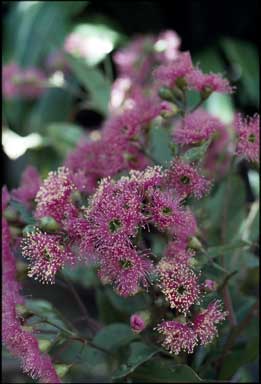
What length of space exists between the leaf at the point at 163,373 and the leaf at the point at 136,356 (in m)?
0.02

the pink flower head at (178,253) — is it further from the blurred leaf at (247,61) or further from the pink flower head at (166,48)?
the blurred leaf at (247,61)

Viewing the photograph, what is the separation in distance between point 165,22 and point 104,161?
1.24 m

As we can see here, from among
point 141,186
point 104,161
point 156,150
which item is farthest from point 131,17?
point 141,186

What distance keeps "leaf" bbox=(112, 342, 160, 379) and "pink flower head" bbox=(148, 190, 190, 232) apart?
12 centimetres

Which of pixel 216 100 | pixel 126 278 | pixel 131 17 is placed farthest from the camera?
pixel 131 17

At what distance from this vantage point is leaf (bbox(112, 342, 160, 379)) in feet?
1.83

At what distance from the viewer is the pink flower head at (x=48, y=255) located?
0.49m

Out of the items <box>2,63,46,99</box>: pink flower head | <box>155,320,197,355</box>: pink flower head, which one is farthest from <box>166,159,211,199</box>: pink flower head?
<box>2,63,46,99</box>: pink flower head

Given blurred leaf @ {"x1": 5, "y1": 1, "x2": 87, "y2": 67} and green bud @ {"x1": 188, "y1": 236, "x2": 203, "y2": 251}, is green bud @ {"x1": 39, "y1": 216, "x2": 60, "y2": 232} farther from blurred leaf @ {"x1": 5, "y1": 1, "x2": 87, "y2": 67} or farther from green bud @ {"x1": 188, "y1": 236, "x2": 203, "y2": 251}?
blurred leaf @ {"x1": 5, "y1": 1, "x2": 87, "y2": 67}

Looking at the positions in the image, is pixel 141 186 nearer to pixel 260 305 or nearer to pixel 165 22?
pixel 260 305

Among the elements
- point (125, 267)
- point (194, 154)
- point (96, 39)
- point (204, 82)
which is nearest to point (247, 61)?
point (96, 39)

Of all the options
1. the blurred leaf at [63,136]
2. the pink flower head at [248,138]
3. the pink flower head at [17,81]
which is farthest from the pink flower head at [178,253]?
the pink flower head at [17,81]

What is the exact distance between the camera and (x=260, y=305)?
2.23 ft

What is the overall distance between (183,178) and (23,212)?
6.3 inches
